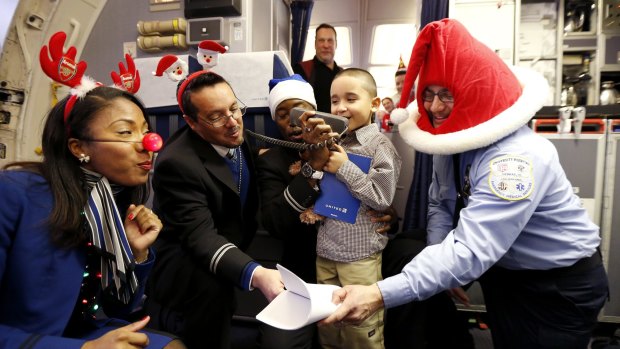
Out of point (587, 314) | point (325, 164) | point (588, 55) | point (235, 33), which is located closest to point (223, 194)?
point (325, 164)

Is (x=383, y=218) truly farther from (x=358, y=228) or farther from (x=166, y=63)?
(x=166, y=63)

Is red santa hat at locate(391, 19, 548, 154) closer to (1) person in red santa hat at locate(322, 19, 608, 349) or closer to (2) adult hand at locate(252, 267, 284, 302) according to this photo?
(1) person in red santa hat at locate(322, 19, 608, 349)

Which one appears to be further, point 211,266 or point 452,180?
point 452,180

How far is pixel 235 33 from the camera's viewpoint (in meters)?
3.41

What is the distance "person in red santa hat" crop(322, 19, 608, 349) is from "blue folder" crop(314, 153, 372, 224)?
0.24m

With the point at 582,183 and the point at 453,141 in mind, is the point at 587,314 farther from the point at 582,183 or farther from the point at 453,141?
the point at 582,183

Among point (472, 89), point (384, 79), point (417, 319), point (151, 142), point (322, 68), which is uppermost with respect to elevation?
point (384, 79)

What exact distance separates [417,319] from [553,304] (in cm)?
49

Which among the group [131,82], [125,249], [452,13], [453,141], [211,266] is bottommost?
[211,266]

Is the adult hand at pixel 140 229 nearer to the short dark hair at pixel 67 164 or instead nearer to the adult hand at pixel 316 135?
the short dark hair at pixel 67 164

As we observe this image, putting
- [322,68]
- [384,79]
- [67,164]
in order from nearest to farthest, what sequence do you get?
[67,164] → [322,68] → [384,79]

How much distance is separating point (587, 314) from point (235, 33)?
3.24m

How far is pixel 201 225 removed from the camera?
133cm

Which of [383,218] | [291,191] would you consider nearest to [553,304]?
[383,218]
